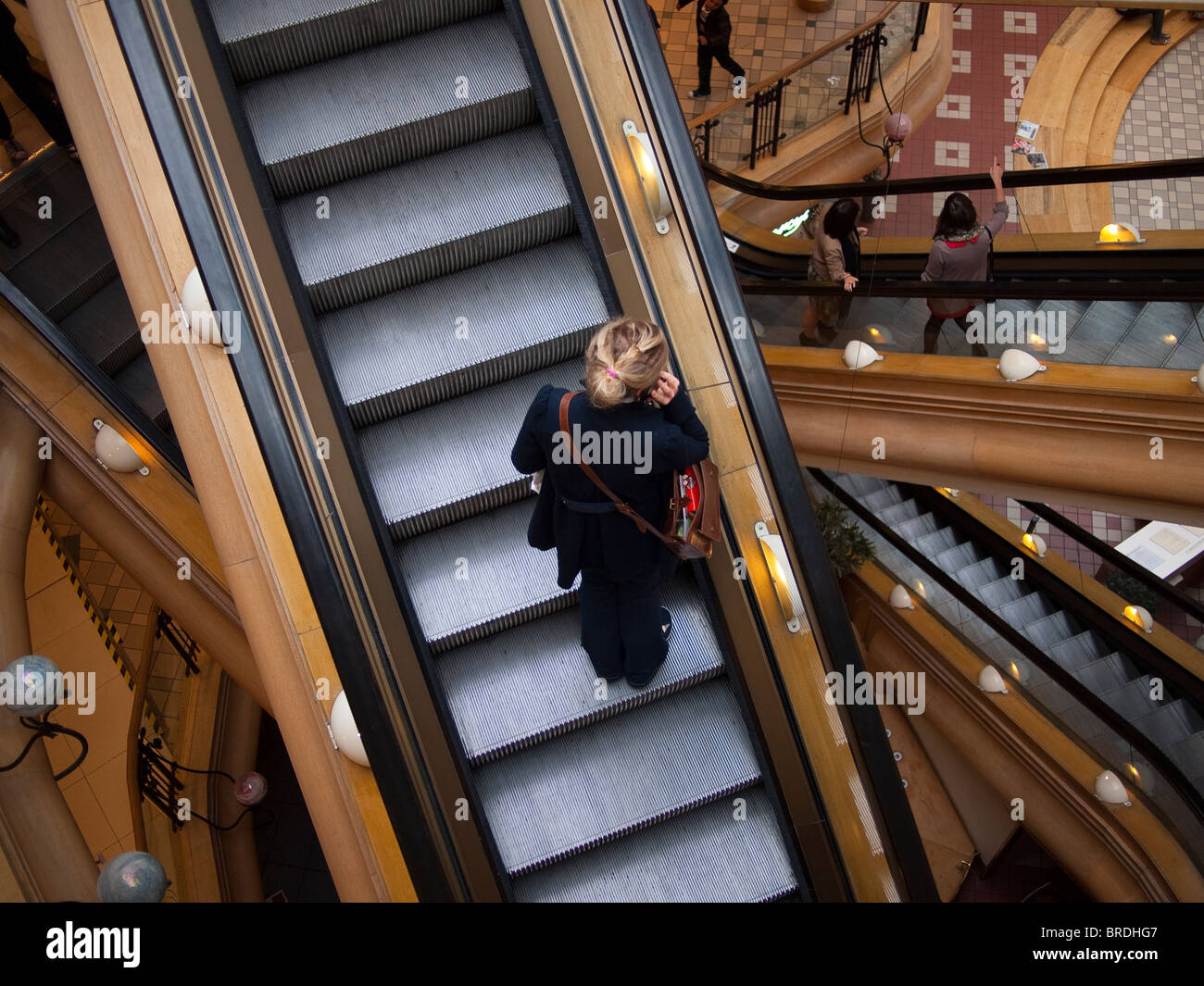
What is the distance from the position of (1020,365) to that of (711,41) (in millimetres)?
5287

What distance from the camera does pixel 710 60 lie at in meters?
10.2

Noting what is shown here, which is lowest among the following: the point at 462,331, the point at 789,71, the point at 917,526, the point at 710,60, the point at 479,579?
the point at 479,579

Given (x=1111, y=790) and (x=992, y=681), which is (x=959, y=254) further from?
(x=1111, y=790)

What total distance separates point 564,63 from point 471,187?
0.61 meters

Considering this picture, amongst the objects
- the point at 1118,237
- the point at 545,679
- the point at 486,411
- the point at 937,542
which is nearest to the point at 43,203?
the point at 486,411

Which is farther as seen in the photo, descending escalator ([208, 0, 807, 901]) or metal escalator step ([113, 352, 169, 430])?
metal escalator step ([113, 352, 169, 430])

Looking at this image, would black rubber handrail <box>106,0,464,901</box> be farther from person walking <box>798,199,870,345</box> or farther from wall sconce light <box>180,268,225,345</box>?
person walking <box>798,199,870,345</box>

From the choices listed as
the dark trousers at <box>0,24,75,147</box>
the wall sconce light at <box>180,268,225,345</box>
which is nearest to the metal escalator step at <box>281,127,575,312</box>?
the wall sconce light at <box>180,268,225,345</box>

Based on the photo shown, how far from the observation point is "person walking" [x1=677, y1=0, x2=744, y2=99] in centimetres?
957

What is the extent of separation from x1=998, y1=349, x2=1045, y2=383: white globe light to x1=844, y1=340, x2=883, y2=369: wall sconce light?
805mm

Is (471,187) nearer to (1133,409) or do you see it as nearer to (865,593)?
(1133,409)

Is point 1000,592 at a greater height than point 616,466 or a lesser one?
greater

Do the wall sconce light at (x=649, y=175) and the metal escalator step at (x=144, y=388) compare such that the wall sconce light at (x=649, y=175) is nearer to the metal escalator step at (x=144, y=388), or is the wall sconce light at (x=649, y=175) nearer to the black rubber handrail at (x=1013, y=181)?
the black rubber handrail at (x=1013, y=181)

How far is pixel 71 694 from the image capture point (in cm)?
966
